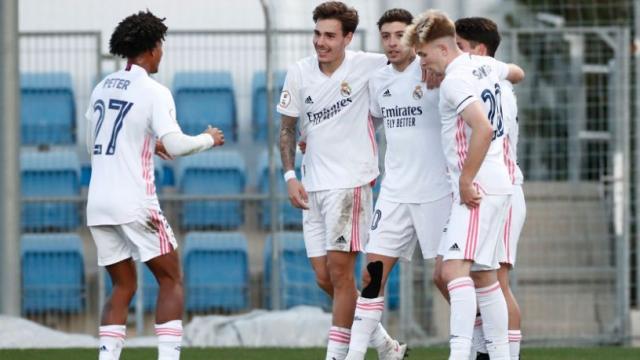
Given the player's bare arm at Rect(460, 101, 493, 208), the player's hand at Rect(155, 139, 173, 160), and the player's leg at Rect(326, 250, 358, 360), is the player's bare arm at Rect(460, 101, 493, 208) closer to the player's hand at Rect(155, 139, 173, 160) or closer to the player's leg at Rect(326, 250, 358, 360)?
the player's leg at Rect(326, 250, 358, 360)

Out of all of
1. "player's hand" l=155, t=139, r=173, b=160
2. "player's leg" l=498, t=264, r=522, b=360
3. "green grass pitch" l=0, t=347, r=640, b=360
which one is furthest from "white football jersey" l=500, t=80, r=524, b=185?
"green grass pitch" l=0, t=347, r=640, b=360

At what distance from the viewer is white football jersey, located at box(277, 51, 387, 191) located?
8312 millimetres

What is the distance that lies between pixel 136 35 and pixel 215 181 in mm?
4931

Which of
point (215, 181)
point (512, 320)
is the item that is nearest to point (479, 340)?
point (512, 320)

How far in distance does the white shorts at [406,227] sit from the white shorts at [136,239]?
3.85 ft

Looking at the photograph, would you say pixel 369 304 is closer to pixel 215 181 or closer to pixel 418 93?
pixel 418 93

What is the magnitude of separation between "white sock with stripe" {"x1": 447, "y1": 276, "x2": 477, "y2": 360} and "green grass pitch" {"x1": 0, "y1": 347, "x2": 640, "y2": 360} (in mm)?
2469

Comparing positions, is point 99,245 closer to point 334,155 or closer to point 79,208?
point 334,155

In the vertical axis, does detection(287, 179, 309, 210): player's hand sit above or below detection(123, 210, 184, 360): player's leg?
above

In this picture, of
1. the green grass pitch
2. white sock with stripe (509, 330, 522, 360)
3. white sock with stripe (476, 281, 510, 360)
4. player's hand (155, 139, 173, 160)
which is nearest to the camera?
white sock with stripe (476, 281, 510, 360)

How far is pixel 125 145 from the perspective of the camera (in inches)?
292

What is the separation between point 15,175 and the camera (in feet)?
38.4

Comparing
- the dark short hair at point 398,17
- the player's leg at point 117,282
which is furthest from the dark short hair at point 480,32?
the player's leg at point 117,282

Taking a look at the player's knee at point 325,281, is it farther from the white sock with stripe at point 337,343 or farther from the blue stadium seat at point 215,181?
the blue stadium seat at point 215,181
